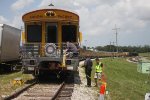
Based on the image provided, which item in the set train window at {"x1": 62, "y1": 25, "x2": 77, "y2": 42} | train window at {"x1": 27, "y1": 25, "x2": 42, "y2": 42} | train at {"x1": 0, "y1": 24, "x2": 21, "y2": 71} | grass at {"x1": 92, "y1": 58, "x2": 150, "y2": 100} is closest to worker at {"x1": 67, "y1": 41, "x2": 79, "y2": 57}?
train window at {"x1": 62, "y1": 25, "x2": 77, "y2": 42}

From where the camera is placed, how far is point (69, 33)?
21.1 m

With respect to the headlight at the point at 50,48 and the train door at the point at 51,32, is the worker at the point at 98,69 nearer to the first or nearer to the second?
the headlight at the point at 50,48

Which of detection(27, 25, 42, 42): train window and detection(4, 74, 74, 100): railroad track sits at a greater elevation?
detection(27, 25, 42, 42): train window

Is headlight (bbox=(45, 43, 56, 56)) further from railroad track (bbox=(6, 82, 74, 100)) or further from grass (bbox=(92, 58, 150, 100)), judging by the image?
grass (bbox=(92, 58, 150, 100))

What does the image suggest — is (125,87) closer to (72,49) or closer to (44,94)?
(72,49)

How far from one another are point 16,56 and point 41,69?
46.6 ft

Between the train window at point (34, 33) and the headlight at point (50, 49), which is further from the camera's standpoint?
the train window at point (34, 33)

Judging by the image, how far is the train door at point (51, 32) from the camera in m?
21.0

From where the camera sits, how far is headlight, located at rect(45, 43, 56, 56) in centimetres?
2009

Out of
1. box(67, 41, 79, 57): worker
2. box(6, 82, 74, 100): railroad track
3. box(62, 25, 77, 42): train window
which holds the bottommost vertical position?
box(6, 82, 74, 100): railroad track

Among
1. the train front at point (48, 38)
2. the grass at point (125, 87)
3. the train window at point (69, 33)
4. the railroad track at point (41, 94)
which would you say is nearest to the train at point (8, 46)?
the train front at point (48, 38)

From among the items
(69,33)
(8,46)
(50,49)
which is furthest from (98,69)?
(8,46)

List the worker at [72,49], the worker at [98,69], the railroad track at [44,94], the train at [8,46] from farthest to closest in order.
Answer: the train at [8,46], the worker at [72,49], the worker at [98,69], the railroad track at [44,94]

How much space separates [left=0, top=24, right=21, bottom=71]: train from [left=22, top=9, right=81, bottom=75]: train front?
280 inches
